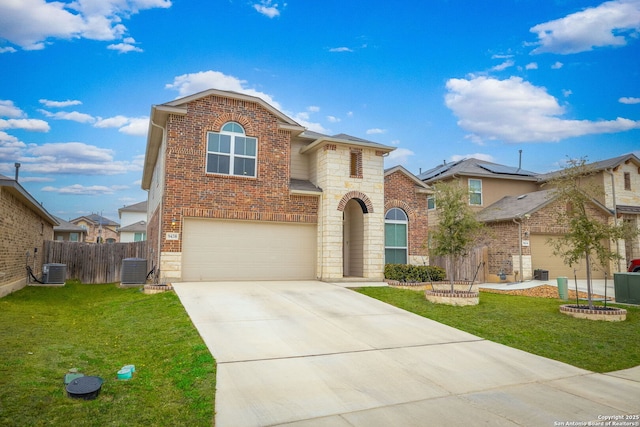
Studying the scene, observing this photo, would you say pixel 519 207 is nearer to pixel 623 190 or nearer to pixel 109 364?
pixel 623 190

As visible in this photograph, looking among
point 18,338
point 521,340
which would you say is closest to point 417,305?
point 521,340

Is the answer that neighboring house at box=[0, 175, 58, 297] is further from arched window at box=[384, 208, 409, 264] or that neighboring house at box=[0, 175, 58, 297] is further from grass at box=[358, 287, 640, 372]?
arched window at box=[384, 208, 409, 264]

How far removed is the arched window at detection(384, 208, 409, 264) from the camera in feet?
58.5

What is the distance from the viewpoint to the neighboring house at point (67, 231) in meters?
36.8

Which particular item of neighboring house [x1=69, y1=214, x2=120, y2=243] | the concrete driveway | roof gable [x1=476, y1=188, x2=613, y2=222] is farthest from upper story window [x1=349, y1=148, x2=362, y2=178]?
neighboring house [x1=69, y1=214, x2=120, y2=243]

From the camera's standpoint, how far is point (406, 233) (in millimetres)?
18172

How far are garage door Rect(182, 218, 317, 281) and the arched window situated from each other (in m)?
3.29

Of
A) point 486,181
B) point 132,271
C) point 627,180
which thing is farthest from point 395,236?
point 627,180

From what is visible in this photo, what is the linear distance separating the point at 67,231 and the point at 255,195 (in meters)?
32.3

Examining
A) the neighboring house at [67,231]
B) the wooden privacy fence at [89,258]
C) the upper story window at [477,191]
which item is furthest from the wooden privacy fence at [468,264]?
the neighboring house at [67,231]

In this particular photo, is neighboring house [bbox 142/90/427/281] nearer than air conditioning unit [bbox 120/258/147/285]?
Yes

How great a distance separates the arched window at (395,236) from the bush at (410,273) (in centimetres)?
104

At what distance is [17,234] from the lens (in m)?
14.4

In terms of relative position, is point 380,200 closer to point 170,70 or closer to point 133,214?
point 170,70
